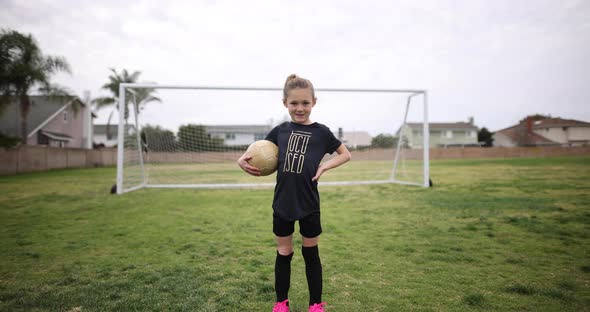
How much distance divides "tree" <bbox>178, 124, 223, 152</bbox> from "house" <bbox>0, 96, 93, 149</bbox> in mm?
17581

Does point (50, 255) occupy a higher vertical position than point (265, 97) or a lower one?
lower

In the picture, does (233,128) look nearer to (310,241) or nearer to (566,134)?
(310,241)

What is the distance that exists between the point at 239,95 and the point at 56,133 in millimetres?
26782

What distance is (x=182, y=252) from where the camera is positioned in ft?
13.5

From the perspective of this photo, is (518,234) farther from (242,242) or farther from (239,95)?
(239,95)

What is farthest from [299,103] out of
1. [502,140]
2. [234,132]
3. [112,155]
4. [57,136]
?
[502,140]

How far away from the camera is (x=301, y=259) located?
12.6ft

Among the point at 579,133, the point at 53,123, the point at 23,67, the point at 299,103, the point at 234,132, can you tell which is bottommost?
the point at 299,103

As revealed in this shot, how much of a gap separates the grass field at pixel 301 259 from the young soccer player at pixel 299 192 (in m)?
0.28

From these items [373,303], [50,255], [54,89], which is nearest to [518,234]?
[373,303]

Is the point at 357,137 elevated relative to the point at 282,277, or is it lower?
elevated

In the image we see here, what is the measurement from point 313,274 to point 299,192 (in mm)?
595

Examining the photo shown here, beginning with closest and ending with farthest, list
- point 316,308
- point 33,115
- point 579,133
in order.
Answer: point 316,308 → point 33,115 → point 579,133

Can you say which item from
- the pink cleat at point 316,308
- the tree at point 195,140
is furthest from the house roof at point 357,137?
the pink cleat at point 316,308
